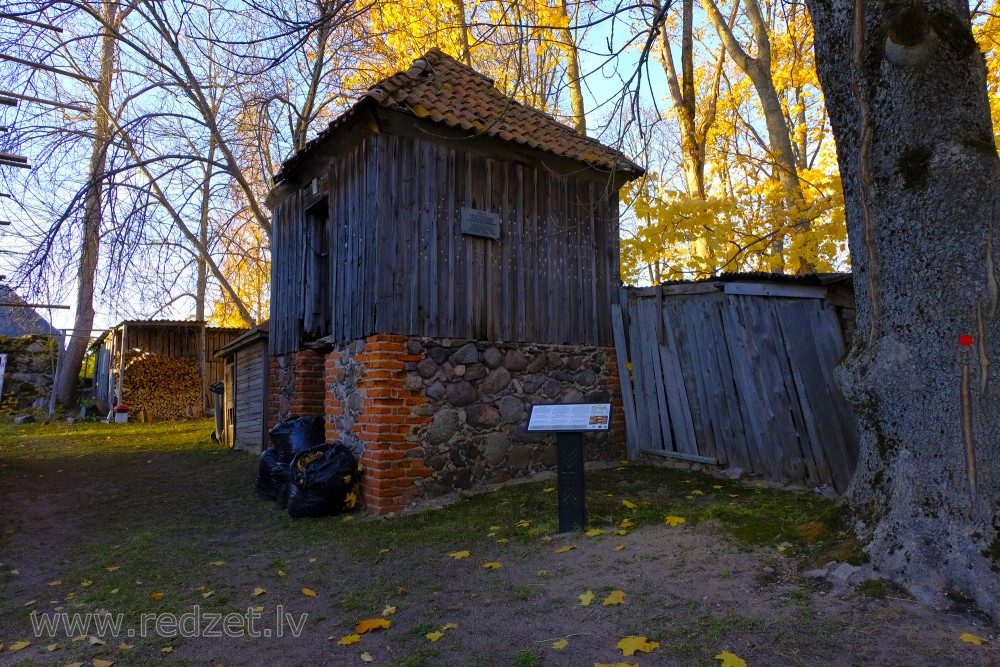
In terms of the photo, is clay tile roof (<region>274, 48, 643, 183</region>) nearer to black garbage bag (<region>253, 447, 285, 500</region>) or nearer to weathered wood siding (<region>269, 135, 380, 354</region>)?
weathered wood siding (<region>269, 135, 380, 354</region>)

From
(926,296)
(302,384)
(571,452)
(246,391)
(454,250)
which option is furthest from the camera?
(246,391)

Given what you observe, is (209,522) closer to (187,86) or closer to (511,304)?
(511,304)

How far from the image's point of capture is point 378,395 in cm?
600

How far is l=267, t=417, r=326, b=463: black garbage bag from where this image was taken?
7.06 meters

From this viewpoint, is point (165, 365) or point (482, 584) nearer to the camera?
point (482, 584)

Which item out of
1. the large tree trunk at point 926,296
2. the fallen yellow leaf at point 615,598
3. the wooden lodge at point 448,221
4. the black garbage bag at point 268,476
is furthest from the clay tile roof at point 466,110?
the fallen yellow leaf at point 615,598

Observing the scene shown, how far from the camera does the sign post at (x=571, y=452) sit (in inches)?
184

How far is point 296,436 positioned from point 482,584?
12.8 ft

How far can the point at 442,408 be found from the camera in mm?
6410

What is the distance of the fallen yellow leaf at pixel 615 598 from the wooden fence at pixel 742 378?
319 cm

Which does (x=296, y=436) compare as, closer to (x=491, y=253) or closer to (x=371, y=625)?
(x=491, y=253)

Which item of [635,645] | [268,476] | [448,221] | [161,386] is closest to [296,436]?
[268,476]

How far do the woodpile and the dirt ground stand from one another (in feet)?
38.6

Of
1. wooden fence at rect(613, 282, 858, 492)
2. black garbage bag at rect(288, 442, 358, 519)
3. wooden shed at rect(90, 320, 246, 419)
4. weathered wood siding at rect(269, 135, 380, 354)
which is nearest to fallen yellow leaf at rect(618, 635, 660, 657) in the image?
wooden fence at rect(613, 282, 858, 492)
